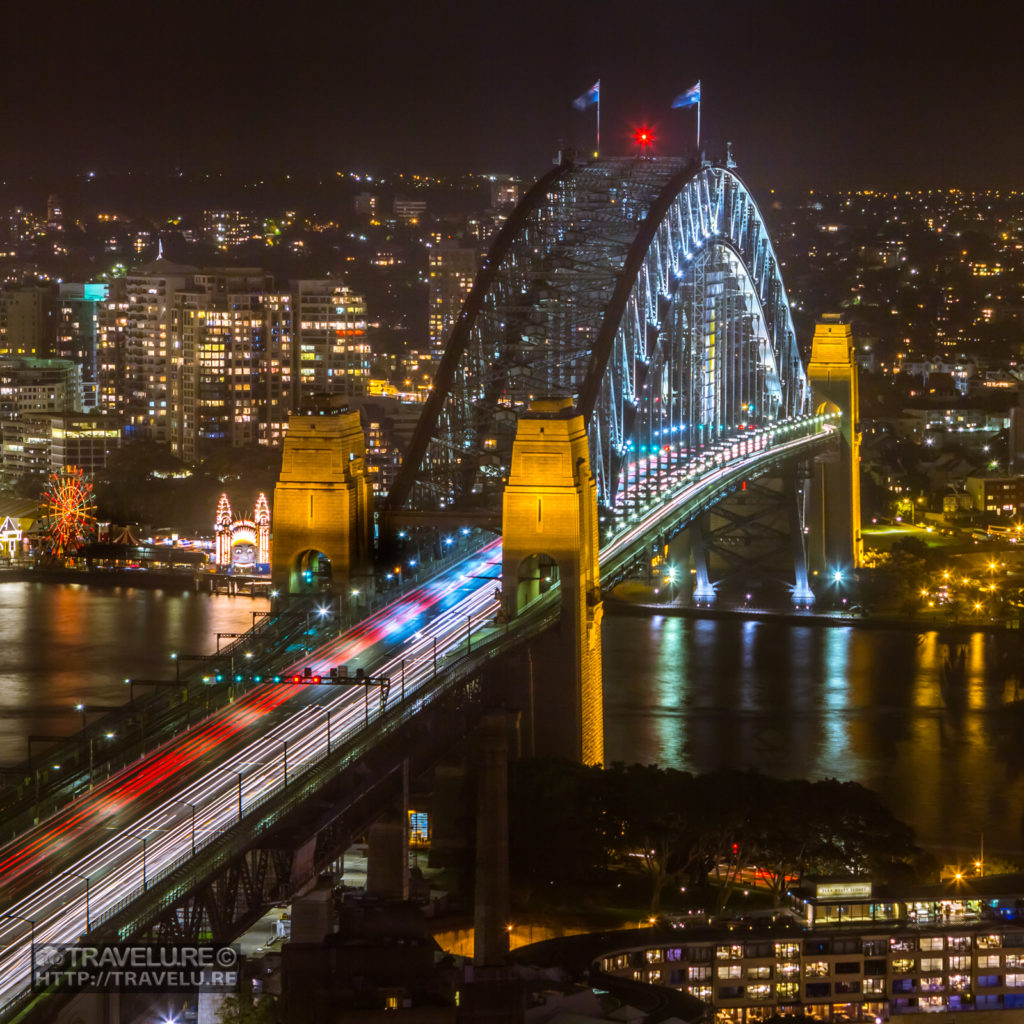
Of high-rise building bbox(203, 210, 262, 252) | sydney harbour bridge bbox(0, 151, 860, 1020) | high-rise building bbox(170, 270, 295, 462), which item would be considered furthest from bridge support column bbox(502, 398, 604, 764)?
high-rise building bbox(203, 210, 262, 252)

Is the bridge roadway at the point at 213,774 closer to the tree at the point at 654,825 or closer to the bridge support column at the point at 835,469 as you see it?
the tree at the point at 654,825

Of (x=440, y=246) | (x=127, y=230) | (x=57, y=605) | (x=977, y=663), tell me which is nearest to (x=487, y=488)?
(x=977, y=663)

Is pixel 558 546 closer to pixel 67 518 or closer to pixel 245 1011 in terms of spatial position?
pixel 245 1011


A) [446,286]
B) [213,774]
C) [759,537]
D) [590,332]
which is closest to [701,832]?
[213,774]

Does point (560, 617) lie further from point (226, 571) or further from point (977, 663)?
point (226, 571)

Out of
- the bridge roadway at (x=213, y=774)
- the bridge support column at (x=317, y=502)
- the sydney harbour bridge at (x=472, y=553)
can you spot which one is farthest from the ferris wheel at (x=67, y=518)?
the bridge support column at (x=317, y=502)

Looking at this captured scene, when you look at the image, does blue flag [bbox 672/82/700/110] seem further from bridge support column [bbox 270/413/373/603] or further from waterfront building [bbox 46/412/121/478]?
A: waterfront building [bbox 46/412/121/478]
